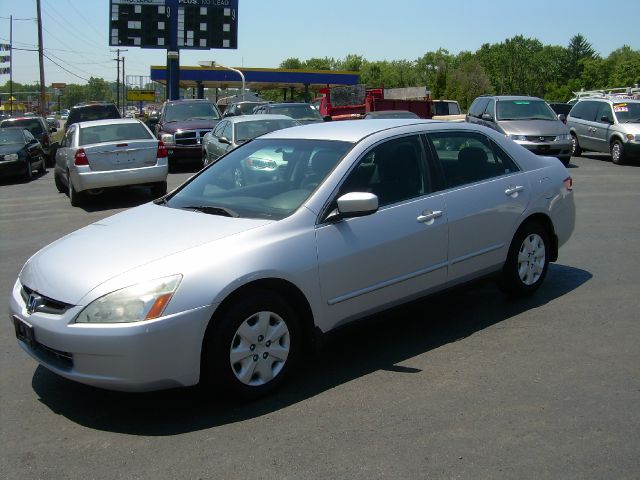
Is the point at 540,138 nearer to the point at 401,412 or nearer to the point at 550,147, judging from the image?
the point at 550,147

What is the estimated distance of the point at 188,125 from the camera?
20.0 meters

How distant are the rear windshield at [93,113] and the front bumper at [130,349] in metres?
25.5

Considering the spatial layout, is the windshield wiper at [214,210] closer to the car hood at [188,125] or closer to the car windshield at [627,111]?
the car hood at [188,125]

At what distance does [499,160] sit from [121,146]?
8.82 m

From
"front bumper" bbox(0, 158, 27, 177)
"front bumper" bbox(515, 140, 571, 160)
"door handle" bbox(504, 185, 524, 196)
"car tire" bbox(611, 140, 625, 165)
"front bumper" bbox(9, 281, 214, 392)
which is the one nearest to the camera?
"front bumper" bbox(9, 281, 214, 392)

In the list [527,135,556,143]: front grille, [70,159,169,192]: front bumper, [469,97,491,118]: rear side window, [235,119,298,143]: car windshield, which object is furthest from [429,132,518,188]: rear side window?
[469,97,491,118]: rear side window

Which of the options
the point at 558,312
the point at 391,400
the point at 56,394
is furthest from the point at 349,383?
the point at 558,312

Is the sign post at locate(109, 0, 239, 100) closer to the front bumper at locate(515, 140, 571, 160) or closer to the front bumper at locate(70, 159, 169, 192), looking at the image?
the front bumper at locate(515, 140, 571, 160)

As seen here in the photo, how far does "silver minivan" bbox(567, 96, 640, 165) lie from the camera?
19156 millimetres

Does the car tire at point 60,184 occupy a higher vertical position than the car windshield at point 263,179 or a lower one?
lower

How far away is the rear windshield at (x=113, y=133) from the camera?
13.5m

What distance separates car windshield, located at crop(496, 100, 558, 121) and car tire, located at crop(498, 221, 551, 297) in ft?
42.3

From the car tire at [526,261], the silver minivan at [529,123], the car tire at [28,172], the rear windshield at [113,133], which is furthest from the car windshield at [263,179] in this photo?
the car tire at [28,172]

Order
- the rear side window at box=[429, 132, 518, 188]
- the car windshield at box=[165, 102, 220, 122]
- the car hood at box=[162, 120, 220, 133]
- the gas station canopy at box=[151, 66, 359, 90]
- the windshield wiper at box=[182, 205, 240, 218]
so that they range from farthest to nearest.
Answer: the gas station canopy at box=[151, 66, 359, 90] → the car windshield at box=[165, 102, 220, 122] → the car hood at box=[162, 120, 220, 133] → the rear side window at box=[429, 132, 518, 188] → the windshield wiper at box=[182, 205, 240, 218]
